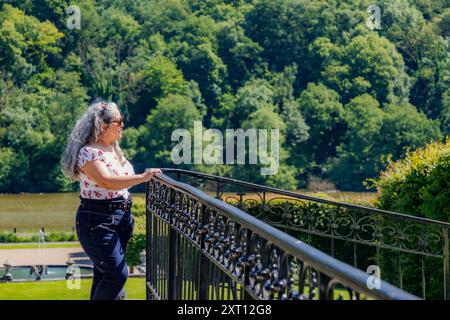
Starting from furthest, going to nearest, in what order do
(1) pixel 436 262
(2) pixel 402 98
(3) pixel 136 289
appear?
(2) pixel 402 98, (3) pixel 136 289, (1) pixel 436 262

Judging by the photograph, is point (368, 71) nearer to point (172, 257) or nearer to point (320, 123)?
point (320, 123)

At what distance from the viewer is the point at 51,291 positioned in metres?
19.3

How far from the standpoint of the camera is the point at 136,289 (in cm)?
2016

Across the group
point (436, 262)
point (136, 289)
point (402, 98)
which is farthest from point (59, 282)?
point (402, 98)

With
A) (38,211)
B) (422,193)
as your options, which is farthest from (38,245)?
(422,193)

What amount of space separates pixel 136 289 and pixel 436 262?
11.8m

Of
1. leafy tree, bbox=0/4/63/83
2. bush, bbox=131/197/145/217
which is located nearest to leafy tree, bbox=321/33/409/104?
leafy tree, bbox=0/4/63/83

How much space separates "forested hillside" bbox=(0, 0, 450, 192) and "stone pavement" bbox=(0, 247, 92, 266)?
2279cm

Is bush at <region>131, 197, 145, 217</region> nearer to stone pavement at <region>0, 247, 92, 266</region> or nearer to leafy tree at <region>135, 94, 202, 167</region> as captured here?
A: stone pavement at <region>0, 247, 92, 266</region>

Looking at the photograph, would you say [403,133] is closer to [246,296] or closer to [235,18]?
[235,18]

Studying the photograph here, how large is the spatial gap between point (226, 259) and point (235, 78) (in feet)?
226

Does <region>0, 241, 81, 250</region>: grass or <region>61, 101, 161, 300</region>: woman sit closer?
<region>61, 101, 161, 300</region>: woman

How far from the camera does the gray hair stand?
4.46 m

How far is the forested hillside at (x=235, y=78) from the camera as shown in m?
59.5
